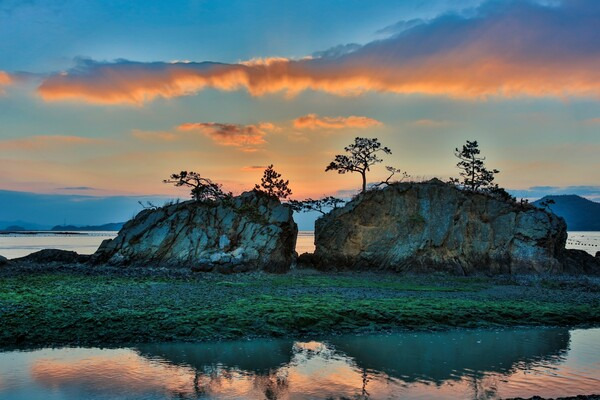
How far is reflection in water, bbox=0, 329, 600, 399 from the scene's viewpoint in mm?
13328

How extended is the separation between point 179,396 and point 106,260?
3700cm

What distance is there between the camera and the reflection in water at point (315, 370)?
43.7 feet

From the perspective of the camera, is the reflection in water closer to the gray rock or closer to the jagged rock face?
the jagged rock face

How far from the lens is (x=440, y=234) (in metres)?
47.7

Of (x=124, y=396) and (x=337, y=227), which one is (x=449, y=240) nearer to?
(x=337, y=227)

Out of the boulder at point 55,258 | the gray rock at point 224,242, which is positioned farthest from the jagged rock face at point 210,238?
the boulder at point 55,258

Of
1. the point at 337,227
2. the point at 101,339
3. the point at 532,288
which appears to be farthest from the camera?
the point at 337,227

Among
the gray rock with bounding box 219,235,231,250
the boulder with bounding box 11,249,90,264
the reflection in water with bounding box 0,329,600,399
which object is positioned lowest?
the reflection in water with bounding box 0,329,600,399

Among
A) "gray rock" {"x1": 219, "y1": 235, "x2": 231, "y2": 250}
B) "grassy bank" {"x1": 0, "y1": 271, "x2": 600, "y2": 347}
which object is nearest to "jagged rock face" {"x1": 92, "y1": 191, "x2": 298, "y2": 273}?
"gray rock" {"x1": 219, "y1": 235, "x2": 231, "y2": 250}

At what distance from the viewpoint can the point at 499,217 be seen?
→ 4891 cm

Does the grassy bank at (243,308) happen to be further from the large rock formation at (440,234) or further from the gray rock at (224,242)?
the large rock formation at (440,234)

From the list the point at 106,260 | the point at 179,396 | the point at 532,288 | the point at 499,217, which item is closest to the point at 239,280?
the point at 106,260

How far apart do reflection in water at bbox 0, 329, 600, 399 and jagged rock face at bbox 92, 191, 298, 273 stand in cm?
2526

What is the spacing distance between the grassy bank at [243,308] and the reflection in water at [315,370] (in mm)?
1452
